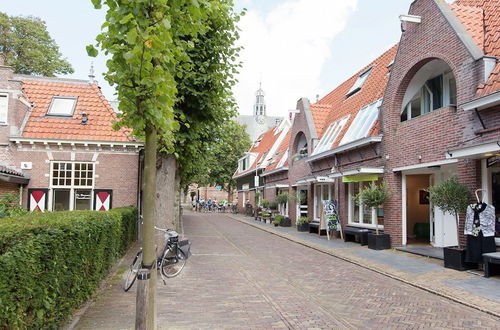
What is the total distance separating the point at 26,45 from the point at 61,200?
58.3 ft

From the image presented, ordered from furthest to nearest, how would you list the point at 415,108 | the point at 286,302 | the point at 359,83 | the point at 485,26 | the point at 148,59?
the point at 359,83, the point at 415,108, the point at 485,26, the point at 286,302, the point at 148,59

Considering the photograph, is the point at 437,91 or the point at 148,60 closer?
the point at 148,60

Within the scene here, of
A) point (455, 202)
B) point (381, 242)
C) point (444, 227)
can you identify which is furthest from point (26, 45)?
point (455, 202)

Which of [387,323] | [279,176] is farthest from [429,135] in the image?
[279,176]

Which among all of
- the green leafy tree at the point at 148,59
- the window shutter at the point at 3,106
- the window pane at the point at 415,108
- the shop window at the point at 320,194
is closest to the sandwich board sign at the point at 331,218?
the shop window at the point at 320,194

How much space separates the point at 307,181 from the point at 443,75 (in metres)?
9.40

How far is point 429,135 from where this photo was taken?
1131 centimetres

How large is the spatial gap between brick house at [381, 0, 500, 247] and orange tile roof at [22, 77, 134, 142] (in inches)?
394

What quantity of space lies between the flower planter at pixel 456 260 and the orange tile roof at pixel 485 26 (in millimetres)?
3773

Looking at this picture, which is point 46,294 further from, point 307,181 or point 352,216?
point 307,181

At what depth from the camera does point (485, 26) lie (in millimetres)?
10836

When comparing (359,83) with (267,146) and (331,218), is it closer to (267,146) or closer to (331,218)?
→ (331,218)

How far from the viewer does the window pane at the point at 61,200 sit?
14930 millimetres

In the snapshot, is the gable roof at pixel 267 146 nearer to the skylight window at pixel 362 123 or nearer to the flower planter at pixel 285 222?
the flower planter at pixel 285 222
